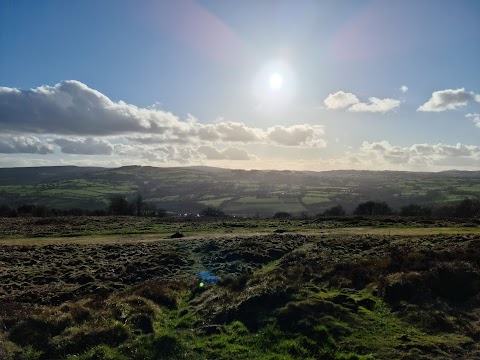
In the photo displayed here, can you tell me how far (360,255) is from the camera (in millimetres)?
32938

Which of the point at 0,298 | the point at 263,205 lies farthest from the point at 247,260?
the point at 263,205

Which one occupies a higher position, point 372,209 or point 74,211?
point 372,209

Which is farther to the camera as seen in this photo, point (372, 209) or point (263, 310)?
point (372, 209)

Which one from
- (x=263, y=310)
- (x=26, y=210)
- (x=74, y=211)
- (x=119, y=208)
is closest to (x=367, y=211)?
(x=119, y=208)

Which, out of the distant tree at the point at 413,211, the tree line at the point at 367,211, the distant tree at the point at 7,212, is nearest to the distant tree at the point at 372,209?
the tree line at the point at 367,211

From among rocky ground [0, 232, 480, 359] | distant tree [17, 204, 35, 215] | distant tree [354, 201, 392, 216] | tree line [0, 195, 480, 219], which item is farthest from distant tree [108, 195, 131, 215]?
rocky ground [0, 232, 480, 359]

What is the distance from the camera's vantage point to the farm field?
16.6 m

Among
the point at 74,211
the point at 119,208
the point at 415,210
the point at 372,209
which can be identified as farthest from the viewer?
the point at 119,208

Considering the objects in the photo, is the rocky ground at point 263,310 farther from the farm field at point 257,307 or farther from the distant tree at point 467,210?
the distant tree at point 467,210

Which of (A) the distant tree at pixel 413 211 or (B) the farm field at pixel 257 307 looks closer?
(B) the farm field at pixel 257 307

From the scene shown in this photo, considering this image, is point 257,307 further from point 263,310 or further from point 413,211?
point 413,211

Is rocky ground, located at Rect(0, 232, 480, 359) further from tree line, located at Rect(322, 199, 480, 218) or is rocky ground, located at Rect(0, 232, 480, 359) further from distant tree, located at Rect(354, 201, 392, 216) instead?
distant tree, located at Rect(354, 201, 392, 216)

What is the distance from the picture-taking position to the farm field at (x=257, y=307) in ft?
54.3

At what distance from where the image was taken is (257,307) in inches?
808
